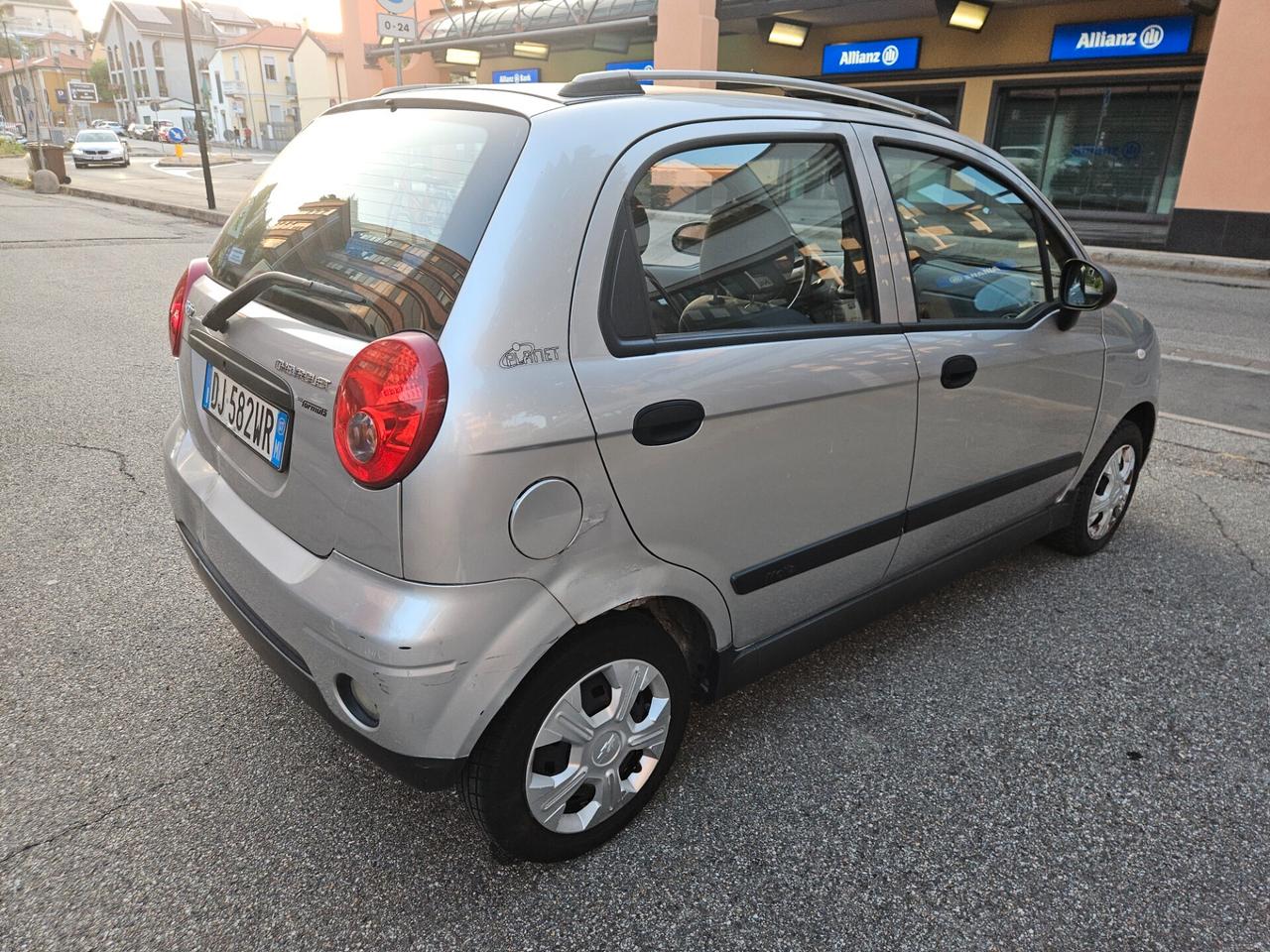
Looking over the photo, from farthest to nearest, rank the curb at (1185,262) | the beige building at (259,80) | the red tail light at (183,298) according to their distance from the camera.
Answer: the beige building at (259,80) < the curb at (1185,262) < the red tail light at (183,298)

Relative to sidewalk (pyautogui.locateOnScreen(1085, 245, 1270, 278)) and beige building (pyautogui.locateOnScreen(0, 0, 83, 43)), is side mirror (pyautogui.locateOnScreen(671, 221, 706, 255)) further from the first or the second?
beige building (pyautogui.locateOnScreen(0, 0, 83, 43))

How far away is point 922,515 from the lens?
278 centimetres

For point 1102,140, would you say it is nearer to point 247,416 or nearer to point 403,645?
point 247,416

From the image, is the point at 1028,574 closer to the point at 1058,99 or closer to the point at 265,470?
the point at 265,470

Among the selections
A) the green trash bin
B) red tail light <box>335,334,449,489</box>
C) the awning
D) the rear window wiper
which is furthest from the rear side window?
the green trash bin

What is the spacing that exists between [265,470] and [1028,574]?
2935 mm

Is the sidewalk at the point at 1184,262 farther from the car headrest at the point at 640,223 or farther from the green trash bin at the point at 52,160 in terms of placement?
the green trash bin at the point at 52,160

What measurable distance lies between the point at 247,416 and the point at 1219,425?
566cm

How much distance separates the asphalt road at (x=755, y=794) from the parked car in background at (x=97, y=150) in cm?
3944

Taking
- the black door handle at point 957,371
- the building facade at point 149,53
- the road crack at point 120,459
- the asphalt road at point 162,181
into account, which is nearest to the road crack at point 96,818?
the road crack at point 120,459

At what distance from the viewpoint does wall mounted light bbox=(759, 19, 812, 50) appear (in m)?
19.6

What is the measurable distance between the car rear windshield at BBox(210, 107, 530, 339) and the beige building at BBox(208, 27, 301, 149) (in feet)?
287

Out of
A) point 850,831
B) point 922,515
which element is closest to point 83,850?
point 850,831

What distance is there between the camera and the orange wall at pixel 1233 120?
13516 millimetres
